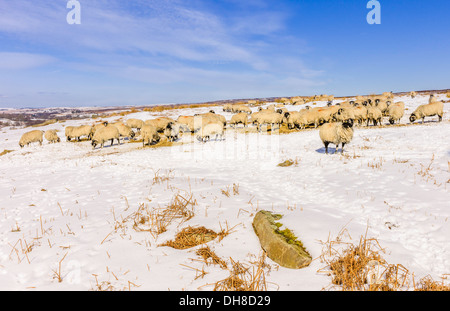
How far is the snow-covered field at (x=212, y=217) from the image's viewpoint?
12.6ft

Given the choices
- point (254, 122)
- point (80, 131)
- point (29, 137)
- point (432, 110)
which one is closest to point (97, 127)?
point (80, 131)

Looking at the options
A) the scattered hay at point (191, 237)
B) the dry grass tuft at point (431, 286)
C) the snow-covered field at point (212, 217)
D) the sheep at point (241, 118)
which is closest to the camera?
the dry grass tuft at point (431, 286)

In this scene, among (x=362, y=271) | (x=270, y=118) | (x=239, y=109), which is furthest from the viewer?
(x=239, y=109)

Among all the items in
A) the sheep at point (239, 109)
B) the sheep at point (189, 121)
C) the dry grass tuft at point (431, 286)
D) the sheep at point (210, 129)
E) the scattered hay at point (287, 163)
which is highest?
the sheep at point (239, 109)

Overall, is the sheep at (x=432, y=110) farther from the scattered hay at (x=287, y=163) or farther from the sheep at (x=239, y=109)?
the sheep at (x=239, y=109)

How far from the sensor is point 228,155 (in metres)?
16.8

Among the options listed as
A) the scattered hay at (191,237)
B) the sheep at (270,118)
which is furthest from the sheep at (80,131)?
the scattered hay at (191,237)

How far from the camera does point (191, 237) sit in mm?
4969

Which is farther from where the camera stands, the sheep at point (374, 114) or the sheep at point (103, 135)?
the sheep at point (374, 114)

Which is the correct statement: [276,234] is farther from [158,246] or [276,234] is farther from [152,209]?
[152,209]

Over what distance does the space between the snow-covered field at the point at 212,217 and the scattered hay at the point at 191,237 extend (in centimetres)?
16

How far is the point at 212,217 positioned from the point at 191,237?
3.95ft

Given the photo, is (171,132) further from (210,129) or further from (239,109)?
(239,109)
